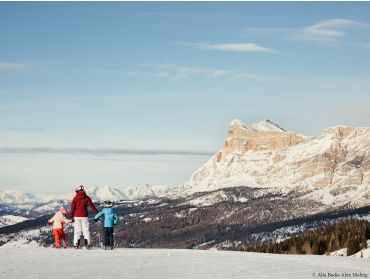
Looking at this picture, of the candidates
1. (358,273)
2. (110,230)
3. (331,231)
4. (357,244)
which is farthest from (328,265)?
(331,231)

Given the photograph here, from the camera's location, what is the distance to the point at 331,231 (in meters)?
62.3

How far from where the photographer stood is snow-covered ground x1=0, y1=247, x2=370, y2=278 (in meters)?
31.8

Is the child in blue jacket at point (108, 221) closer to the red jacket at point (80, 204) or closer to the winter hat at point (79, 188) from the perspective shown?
the red jacket at point (80, 204)

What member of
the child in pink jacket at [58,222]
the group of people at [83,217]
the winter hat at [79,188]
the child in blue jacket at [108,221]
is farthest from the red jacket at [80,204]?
the child in pink jacket at [58,222]

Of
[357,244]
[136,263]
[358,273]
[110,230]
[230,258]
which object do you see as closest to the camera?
[358,273]

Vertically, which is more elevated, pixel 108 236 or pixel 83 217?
pixel 83 217

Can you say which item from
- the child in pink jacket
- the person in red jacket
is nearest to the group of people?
the person in red jacket

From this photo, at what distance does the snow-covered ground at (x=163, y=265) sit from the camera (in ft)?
104

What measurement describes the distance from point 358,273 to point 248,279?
19.2 feet

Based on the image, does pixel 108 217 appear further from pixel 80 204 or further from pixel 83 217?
pixel 80 204

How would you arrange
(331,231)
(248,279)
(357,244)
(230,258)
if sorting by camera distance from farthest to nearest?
(331,231)
(357,244)
(230,258)
(248,279)

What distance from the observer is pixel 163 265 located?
34625 millimetres

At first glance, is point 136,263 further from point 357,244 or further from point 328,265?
point 357,244

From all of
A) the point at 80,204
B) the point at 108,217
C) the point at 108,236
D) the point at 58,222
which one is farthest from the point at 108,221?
the point at 58,222
